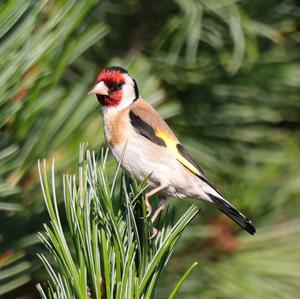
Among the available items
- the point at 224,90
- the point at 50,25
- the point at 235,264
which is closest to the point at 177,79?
the point at 224,90

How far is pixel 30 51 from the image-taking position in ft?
4.90

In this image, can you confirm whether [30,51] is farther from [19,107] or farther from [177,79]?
[177,79]

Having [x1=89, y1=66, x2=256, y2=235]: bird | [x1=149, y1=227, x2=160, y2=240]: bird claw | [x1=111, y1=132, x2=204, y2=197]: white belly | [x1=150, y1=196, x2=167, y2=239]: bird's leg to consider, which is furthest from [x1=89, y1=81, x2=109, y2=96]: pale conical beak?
[x1=149, y1=227, x2=160, y2=240]: bird claw

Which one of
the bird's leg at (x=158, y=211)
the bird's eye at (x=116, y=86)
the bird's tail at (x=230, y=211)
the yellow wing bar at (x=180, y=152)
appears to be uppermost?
the bird's eye at (x=116, y=86)

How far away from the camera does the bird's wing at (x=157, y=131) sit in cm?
199

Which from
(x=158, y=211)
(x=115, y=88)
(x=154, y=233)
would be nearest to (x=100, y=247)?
(x=154, y=233)

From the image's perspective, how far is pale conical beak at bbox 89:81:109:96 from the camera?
6.30ft

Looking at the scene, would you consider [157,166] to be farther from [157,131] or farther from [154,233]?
[154,233]

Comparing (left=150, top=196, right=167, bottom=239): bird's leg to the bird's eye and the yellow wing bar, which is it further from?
the bird's eye

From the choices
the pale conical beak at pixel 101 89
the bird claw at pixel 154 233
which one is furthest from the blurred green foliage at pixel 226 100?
the bird claw at pixel 154 233

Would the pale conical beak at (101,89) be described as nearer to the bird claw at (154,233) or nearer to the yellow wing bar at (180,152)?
the yellow wing bar at (180,152)

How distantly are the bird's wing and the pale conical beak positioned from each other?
3.8 inches

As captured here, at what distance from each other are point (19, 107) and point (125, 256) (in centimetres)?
39

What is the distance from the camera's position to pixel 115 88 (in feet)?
6.94
